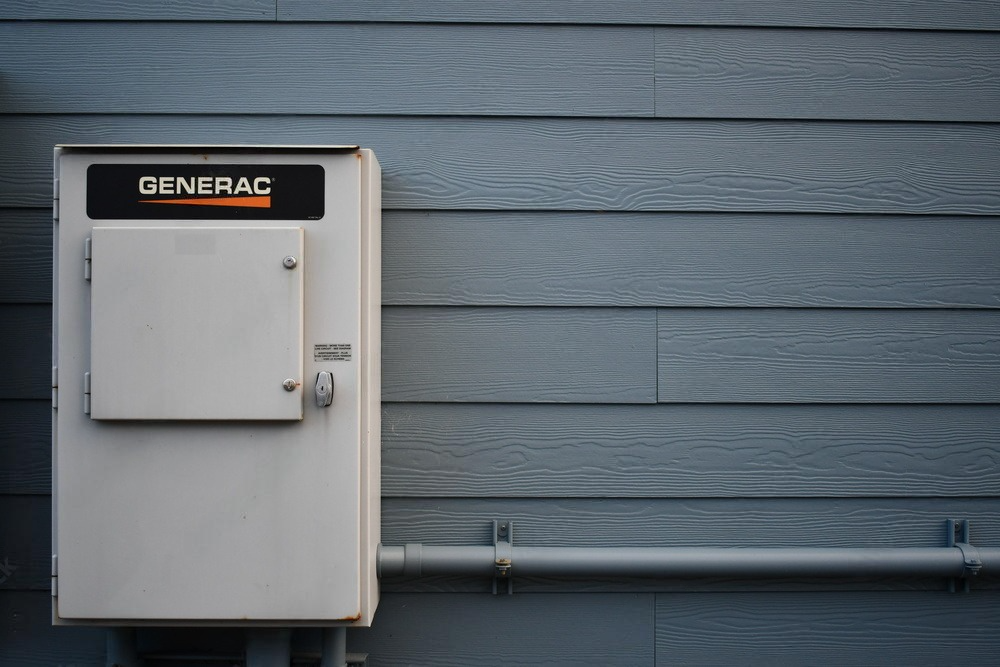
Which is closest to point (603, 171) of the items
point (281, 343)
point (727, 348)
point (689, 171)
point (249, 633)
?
point (689, 171)

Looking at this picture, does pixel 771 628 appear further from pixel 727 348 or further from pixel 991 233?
pixel 991 233

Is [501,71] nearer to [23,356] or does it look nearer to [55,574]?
[23,356]

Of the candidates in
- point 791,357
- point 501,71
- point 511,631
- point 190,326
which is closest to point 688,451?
point 791,357

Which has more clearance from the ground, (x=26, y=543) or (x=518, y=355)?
(x=518, y=355)

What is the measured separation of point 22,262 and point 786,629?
82.2 inches

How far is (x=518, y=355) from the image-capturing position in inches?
64.1

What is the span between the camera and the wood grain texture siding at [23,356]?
160 centimetres

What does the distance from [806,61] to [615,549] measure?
1.30m

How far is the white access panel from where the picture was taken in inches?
53.0

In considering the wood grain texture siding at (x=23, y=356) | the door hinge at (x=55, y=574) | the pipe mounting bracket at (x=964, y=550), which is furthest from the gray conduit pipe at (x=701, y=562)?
the wood grain texture siding at (x=23, y=356)

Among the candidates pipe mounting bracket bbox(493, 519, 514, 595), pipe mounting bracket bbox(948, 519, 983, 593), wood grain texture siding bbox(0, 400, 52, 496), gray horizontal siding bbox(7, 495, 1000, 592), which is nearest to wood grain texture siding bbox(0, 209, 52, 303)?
wood grain texture siding bbox(0, 400, 52, 496)

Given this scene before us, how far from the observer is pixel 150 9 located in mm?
1607

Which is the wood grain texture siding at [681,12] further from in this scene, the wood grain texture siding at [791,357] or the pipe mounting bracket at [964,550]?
the pipe mounting bracket at [964,550]

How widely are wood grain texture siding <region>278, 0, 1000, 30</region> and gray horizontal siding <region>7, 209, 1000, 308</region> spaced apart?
1.58 ft
